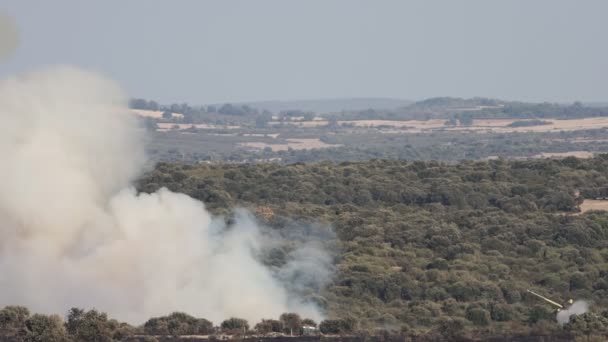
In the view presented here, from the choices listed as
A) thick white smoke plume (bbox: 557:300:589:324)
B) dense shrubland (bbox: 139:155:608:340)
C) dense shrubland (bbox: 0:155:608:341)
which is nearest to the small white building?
dense shrubland (bbox: 0:155:608:341)

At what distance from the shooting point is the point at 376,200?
322 ft

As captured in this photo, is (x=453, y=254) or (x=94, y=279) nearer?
(x=94, y=279)

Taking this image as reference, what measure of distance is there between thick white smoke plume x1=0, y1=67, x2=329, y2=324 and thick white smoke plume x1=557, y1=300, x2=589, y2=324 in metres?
9.63

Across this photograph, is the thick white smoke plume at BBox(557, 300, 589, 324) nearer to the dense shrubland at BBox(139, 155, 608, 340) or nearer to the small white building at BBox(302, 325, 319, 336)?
the dense shrubland at BBox(139, 155, 608, 340)

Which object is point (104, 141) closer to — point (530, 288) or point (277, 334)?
point (277, 334)

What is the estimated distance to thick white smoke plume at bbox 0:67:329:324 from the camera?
208 feet

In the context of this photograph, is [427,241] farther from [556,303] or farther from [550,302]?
[550,302]

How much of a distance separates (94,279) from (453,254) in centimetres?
2076

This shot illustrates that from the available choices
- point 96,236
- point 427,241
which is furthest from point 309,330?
point 427,241

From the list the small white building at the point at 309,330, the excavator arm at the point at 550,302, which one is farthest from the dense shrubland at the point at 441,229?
the small white building at the point at 309,330

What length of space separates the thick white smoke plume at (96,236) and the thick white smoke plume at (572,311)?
379 inches

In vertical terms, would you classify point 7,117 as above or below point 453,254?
above

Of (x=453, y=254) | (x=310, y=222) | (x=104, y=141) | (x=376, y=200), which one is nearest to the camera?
(x=104, y=141)

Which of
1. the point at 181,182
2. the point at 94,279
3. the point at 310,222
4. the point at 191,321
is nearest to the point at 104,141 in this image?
the point at 94,279
